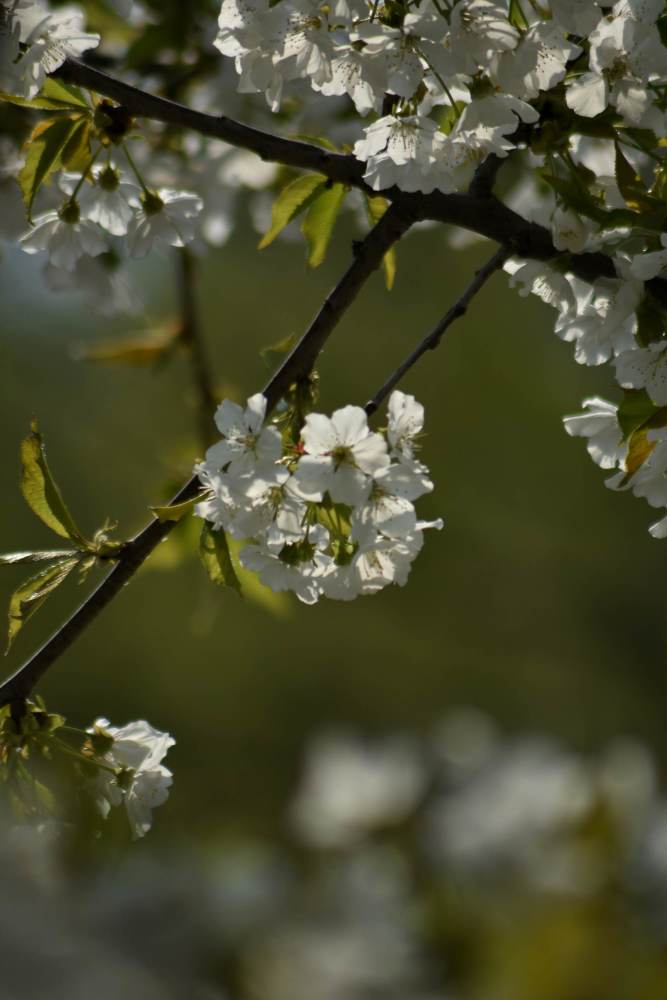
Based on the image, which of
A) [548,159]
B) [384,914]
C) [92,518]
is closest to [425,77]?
[548,159]

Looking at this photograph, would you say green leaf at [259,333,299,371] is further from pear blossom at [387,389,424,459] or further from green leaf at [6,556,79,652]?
green leaf at [6,556,79,652]

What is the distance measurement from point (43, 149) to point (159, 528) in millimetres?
368

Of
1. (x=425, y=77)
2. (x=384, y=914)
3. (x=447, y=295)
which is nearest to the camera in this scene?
(x=425, y=77)

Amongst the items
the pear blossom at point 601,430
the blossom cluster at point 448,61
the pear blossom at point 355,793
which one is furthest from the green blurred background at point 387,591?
the blossom cluster at point 448,61

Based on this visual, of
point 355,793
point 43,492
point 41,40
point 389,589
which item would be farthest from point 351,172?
point 389,589

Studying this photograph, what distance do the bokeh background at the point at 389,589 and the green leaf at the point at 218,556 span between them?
402cm

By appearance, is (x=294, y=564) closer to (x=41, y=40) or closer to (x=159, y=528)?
(x=159, y=528)

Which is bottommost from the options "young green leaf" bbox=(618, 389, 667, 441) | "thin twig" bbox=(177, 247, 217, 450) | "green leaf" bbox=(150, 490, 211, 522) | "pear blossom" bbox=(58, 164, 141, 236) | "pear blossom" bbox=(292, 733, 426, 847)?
"pear blossom" bbox=(292, 733, 426, 847)

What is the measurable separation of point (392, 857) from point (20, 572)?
3.80m

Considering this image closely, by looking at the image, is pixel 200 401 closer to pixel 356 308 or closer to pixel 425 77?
pixel 425 77

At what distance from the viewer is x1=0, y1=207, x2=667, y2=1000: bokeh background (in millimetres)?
5617

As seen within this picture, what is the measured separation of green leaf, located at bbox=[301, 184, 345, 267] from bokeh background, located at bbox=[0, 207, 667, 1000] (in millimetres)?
3819

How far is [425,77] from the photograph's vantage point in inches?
42.0

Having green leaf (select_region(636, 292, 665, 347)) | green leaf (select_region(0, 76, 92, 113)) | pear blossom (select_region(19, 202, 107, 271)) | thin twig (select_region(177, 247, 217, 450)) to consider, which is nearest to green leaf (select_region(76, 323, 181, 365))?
thin twig (select_region(177, 247, 217, 450))
